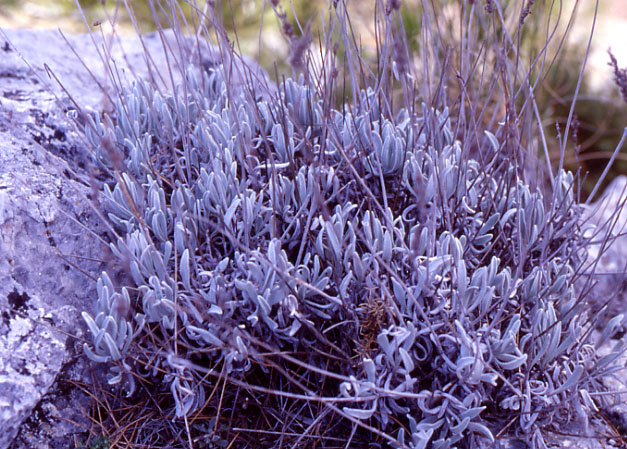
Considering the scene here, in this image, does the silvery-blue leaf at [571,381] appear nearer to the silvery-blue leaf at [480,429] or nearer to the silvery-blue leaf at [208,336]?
the silvery-blue leaf at [480,429]

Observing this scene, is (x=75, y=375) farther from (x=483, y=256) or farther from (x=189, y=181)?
(x=483, y=256)

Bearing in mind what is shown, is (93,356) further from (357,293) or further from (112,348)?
(357,293)

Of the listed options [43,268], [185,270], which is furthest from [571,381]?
[43,268]

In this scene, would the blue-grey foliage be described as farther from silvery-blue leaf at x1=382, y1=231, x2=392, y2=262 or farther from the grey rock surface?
the grey rock surface

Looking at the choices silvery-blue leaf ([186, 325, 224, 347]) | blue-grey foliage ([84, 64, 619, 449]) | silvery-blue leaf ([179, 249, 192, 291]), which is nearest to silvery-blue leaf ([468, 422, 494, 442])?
blue-grey foliage ([84, 64, 619, 449])

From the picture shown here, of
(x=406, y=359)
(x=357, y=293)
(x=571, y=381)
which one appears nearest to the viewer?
(x=406, y=359)

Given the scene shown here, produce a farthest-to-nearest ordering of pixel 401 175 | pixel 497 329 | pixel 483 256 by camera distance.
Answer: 1. pixel 401 175
2. pixel 483 256
3. pixel 497 329

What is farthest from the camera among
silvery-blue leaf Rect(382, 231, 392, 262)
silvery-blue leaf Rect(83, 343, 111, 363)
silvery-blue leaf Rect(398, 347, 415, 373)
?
silvery-blue leaf Rect(382, 231, 392, 262)

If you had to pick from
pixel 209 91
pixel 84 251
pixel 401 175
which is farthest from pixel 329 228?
pixel 209 91
